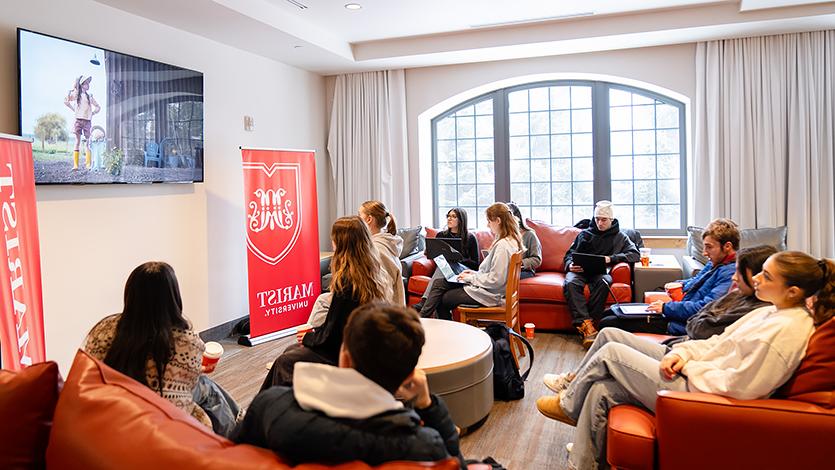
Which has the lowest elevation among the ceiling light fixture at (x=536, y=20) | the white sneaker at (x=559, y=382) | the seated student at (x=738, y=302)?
the white sneaker at (x=559, y=382)

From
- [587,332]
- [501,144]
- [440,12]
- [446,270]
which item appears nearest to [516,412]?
[446,270]

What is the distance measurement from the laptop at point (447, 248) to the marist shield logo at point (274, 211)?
1.26 m

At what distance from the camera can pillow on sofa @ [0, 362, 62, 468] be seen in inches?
52.4

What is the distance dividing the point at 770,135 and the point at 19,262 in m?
5.90

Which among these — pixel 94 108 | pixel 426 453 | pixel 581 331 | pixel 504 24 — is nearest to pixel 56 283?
pixel 94 108

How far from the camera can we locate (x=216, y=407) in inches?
90.0

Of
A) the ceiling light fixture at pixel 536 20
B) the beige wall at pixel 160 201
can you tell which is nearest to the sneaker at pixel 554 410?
the beige wall at pixel 160 201

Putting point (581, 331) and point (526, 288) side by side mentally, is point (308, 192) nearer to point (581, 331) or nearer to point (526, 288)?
point (526, 288)

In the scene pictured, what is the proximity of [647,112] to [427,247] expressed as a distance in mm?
2850

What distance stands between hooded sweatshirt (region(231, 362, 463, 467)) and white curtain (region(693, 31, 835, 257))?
5485mm

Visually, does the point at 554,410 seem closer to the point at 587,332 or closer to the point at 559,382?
the point at 559,382

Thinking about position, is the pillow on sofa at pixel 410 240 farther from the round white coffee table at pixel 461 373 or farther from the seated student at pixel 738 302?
the seated student at pixel 738 302

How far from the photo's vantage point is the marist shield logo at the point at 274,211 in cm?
515

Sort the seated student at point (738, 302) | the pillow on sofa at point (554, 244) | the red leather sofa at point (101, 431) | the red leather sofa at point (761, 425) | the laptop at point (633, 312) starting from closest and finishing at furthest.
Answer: the red leather sofa at point (101, 431) < the red leather sofa at point (761, 425) < the seated student at point (738, 302) < the laptop at point (633, 312) < the pillow on sofa at point (554, 244)
